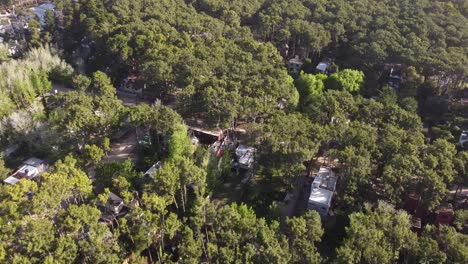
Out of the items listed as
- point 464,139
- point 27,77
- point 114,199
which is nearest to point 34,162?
point 114,199

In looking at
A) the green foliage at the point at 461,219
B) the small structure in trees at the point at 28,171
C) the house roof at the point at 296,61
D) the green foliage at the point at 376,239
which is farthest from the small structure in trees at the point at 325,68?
the small structure in trees at the point at 28,171

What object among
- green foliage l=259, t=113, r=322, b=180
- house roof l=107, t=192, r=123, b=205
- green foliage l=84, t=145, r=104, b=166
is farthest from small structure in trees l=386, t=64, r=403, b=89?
green foliage l=84, t=145, r=104, b=166

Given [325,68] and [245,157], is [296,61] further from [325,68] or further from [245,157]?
[245,157]

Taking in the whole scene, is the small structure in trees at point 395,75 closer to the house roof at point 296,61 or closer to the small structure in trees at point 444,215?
the house roof at point 296,61

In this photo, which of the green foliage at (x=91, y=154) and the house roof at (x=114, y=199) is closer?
the house roof at (x=114, y=199)

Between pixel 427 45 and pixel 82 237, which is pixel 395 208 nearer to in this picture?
pixel 82 237

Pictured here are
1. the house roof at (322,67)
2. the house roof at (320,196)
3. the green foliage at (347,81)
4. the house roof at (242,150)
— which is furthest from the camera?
the house roof at (322,67)
